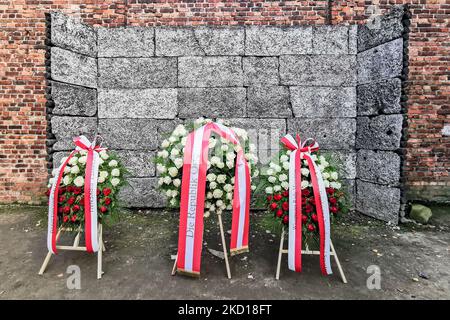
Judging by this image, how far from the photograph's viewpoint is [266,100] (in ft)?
14.2

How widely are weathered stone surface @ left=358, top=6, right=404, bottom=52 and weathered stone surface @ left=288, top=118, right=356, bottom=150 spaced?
1.12m

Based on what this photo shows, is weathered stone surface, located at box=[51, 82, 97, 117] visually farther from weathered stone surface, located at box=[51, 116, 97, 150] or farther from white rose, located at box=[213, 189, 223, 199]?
white rose, located at box=[213, 189, 223, 199]

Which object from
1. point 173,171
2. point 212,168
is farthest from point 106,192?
point 212,168

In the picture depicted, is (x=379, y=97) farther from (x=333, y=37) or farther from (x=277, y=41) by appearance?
(x=277, y=41)

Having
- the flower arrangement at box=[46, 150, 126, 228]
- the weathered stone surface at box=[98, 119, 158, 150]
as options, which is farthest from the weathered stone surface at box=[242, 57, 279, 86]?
the flower arrangement at box=[46, 150, 126, 228]

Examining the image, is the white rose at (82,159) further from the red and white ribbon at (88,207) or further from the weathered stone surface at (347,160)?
the weathered stone surface at (347,160)

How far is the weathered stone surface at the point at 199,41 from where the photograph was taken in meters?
4.29

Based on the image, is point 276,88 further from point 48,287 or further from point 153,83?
point 48,287

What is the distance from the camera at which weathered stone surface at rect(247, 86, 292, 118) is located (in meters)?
4.33

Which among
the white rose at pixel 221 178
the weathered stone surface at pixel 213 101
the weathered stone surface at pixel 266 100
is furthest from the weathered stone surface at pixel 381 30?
the white rose at pixel 221 178

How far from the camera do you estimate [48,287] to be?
2422 millimetres

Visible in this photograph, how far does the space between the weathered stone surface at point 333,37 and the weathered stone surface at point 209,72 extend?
125 centimetres

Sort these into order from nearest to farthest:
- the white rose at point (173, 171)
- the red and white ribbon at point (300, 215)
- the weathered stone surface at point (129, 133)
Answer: the red and white ribbon at point (300, 215), the white rose at point (173, 171), the weathered stone surface at point (129, 133)

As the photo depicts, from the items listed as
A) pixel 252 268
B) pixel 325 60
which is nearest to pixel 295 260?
pixel 252 268
